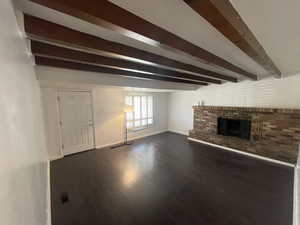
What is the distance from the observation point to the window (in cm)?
588

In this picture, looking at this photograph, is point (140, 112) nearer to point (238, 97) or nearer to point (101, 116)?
point (101, 116)

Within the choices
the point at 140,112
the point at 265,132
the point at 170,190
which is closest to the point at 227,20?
the point at 170,190

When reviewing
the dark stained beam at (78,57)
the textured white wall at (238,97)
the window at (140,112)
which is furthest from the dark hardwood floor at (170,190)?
the dark stained beam at (78,57)

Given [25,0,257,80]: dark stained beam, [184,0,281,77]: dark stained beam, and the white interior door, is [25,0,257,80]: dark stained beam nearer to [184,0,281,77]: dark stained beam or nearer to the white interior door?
[184,0,281,77]: dark stained beam

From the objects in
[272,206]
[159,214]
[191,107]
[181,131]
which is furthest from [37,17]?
[181,131]

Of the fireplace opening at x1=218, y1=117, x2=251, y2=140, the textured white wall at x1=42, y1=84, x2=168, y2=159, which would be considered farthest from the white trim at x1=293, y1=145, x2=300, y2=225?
the textured white wall at x1=42, y1=84, x2=168, y2=159

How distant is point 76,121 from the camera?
434cm

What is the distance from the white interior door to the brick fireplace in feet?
13.5

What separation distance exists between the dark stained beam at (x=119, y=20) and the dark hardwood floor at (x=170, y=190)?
2.28m

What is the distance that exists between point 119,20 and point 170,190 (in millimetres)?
2686

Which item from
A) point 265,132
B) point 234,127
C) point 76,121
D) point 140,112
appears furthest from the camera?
point 140,112

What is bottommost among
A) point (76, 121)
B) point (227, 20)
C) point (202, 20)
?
point (76, 121)

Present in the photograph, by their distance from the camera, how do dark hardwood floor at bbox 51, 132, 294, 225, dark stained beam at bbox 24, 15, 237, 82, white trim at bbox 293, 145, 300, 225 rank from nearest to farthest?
dark stained beam at bbox 24, 15, 237, 82
white trim at bbox 293, 145, 300, 225
dark hardwood floor at bbox 51, 132, 294, 225

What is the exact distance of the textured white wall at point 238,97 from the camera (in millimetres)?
3701
